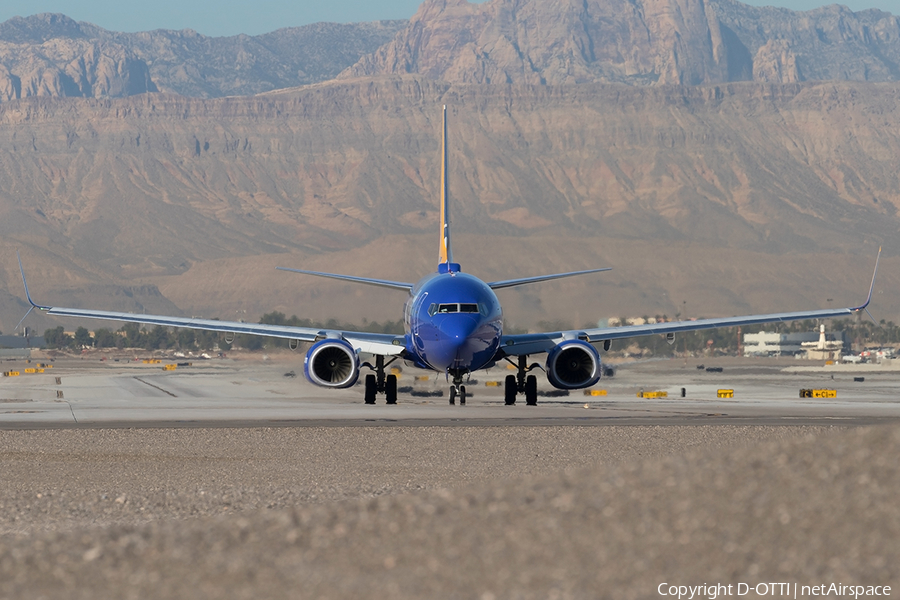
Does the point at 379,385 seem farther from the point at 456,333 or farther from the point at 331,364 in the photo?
the point at 456,333

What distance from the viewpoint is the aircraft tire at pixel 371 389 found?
48.0 meters

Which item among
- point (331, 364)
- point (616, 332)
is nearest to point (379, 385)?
point (331, 364)

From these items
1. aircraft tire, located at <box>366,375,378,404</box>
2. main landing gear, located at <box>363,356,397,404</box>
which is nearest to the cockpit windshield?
main landing gear, located at <box>363,356,397,404</box>

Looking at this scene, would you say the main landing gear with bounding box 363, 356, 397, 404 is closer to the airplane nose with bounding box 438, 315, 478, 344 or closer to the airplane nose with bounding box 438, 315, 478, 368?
the airplane nose with bounding box 438, 315, 478, 368

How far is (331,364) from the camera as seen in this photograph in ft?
149

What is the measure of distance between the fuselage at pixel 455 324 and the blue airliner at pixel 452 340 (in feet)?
0.11

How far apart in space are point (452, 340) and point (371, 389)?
7818mm

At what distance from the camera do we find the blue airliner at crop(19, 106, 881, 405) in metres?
41.8

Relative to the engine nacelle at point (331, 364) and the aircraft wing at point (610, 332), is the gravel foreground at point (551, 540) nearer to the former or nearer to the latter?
the engine nacelle at point (331, 364)

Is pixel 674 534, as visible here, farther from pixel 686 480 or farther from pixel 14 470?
pixel 14 470

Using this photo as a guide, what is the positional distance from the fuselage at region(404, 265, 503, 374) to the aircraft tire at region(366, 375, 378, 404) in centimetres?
413

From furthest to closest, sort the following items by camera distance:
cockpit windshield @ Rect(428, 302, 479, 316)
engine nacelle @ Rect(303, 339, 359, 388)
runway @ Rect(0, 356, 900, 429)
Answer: engine nacelle @ Rect(303, 339, 359, 388) < cockpit windshield @ Rect(428, 302, 479, 316) < runway @ Rect(0, 356, 900, 429)

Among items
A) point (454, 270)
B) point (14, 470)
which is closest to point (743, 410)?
point (454, 270)

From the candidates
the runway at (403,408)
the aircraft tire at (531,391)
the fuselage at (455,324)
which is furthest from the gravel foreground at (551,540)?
the aircraft tire at (531,391)
